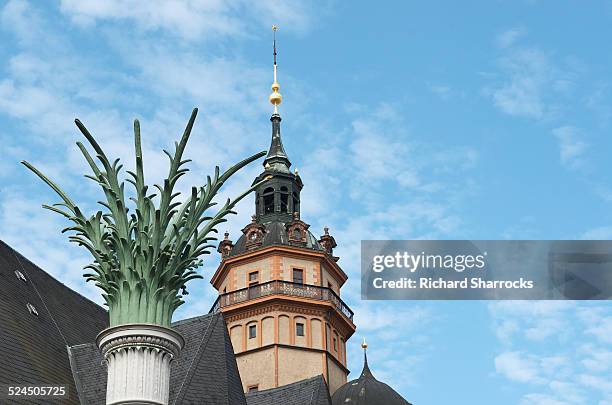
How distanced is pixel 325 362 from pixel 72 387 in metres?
26.9

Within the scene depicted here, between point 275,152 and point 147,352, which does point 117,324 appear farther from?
point 275,152

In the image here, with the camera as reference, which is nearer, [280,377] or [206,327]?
[206,327]

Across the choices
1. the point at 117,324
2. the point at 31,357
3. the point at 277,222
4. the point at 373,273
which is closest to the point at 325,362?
the point at 277,222

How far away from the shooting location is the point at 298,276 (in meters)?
67.7

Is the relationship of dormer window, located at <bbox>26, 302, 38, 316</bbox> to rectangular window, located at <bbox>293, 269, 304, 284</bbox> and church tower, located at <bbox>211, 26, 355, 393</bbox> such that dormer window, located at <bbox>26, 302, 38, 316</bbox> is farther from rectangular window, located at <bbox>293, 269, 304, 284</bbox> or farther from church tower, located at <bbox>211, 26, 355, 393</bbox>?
rectangular window, located at <bbox>293, 269, 304, 284</bbox>

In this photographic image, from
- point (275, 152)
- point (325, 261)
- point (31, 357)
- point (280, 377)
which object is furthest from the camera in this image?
point (275, 152)

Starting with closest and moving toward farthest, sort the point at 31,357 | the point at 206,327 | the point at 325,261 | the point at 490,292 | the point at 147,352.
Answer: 1. the point at 147,352
2. the point at 490,292
3. the point at 31,357
4. the point at 206,327
5. the point at 325,261

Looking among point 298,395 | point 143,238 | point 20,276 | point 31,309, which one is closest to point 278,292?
point 298,395

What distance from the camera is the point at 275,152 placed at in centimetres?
7588

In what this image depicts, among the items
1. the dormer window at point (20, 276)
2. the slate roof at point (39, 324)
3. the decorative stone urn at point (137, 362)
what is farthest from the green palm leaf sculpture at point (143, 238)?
the dormer window at point (20, 276)

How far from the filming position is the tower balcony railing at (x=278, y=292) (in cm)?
6635

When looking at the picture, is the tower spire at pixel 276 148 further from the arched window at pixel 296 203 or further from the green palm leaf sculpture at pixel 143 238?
the green palm leaf sculpture at pixel 143 238

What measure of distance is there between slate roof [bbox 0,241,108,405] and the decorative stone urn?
43.8 feet

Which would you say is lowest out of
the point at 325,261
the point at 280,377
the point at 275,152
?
the point at 280,377
